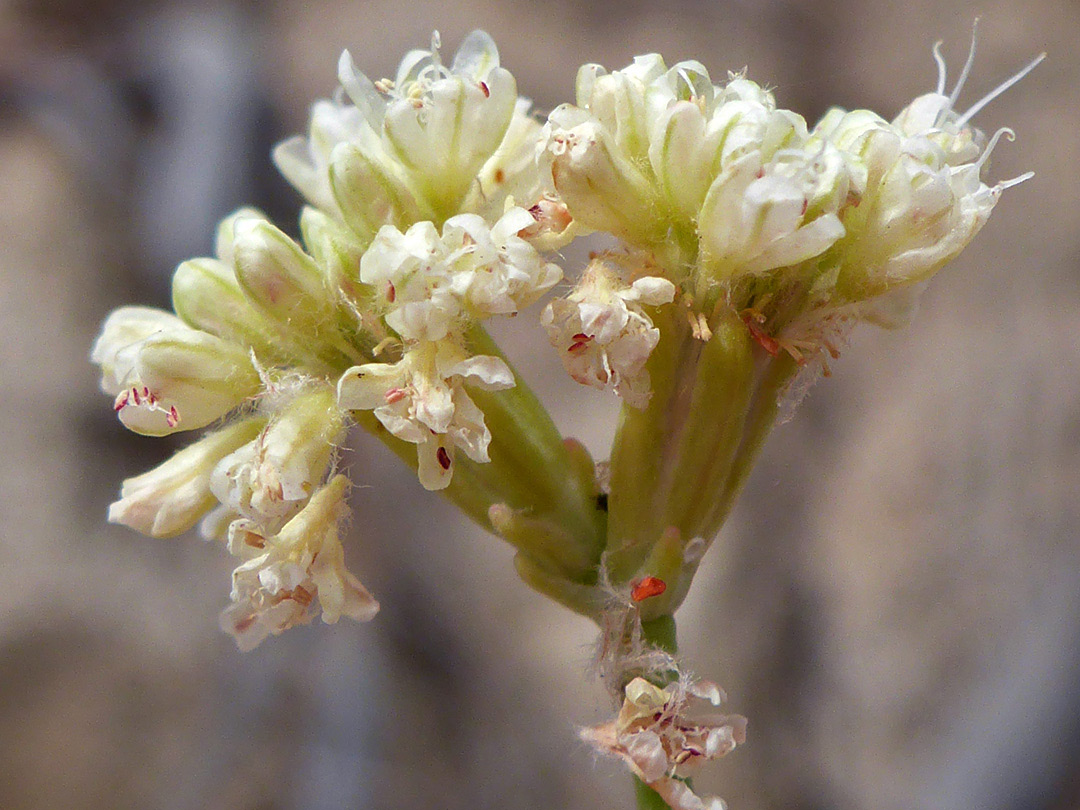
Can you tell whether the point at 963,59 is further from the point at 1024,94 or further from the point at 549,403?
the point at 549,403

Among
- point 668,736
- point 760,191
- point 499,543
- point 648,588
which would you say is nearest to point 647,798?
point 668,736

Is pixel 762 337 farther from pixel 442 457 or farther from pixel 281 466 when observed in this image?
pixel 281 466

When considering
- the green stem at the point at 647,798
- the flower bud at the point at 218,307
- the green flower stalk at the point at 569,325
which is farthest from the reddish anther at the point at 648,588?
the flower bud at the point at 218,307

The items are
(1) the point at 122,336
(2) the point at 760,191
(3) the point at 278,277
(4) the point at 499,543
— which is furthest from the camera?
(4) the point at 499,543

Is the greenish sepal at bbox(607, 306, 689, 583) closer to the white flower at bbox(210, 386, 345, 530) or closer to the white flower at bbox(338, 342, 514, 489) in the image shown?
the white flower at bbox(338, 342, 514, 489)

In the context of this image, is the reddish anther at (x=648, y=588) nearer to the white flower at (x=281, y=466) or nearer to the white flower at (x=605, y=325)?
the white flower at (x=605, y=325)

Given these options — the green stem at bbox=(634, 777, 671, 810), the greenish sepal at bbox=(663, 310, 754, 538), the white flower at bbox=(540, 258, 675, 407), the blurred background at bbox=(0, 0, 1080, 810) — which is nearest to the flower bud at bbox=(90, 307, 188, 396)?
the white flower at bbox=(540, 258, 675, 407)
